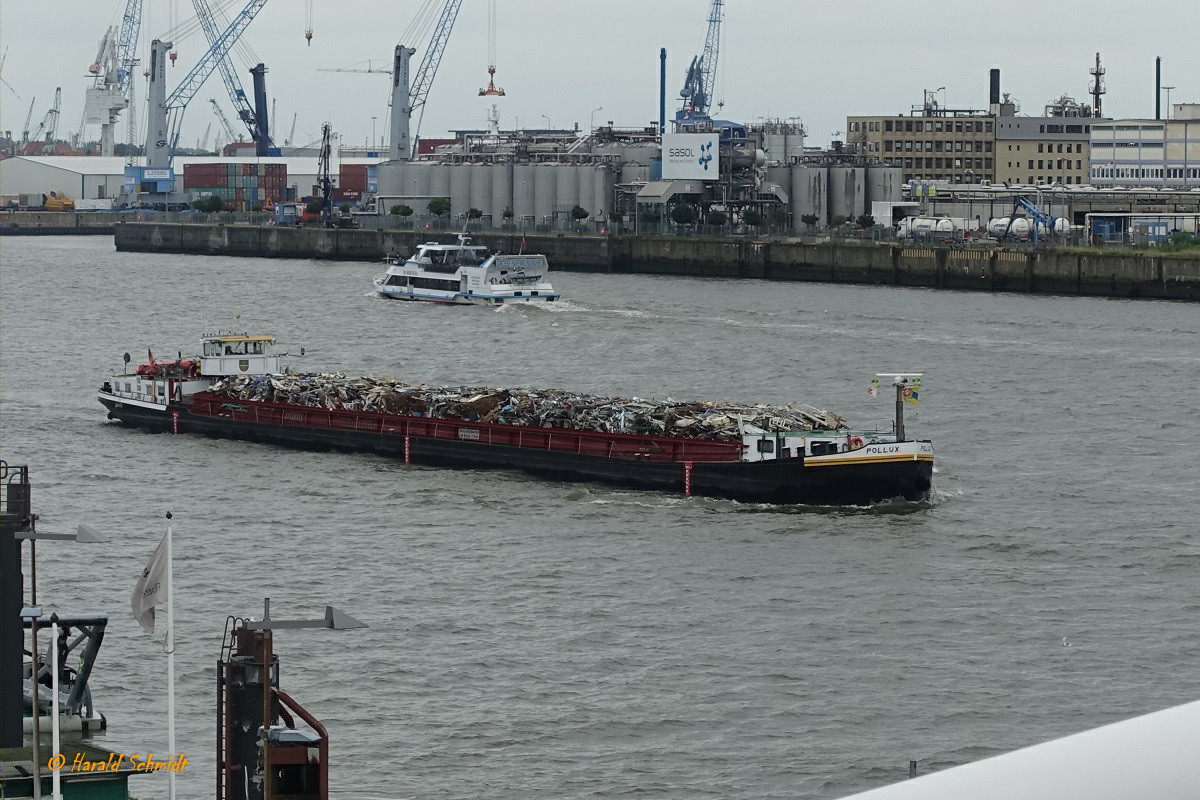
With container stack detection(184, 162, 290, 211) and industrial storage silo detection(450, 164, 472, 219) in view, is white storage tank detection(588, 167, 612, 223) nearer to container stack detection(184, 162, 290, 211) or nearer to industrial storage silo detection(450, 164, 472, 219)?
industrial storage silo detection(450, 164, 472, 219)

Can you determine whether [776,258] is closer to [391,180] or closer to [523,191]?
[523,191]

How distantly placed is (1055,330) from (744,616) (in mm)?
42683

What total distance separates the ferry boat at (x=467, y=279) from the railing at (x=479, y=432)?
1359 inches

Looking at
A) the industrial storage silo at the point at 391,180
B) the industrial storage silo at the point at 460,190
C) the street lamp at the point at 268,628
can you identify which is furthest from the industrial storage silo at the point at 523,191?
the street lamp at the point at 268,628

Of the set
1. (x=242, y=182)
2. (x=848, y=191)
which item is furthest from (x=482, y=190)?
Result: (x=242, y=182)

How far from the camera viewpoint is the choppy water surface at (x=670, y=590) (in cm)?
1877

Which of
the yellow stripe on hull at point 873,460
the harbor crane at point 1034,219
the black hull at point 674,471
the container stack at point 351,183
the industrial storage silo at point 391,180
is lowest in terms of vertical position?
the black hull at point 674,471

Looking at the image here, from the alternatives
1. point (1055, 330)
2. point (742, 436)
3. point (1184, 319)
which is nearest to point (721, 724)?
point (742, 436)

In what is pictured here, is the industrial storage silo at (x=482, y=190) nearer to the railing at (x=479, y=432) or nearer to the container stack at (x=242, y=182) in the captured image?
the container stack at (x=242, y=182)

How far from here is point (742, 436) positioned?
1335 inches

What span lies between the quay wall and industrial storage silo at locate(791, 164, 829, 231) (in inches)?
597

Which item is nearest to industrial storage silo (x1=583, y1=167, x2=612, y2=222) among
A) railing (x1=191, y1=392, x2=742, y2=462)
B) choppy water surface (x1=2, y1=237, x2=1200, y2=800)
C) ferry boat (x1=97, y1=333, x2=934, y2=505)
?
choppy water surface (x1=2, y1=237, x2=1200, y2=800)

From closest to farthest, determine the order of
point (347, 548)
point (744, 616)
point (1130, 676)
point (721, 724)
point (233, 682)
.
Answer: point (233, 682), point (721, 724), point (1130, 676), point (744, 616), point (347, 548)

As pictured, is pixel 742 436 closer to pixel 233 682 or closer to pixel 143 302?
pixel 233 682
